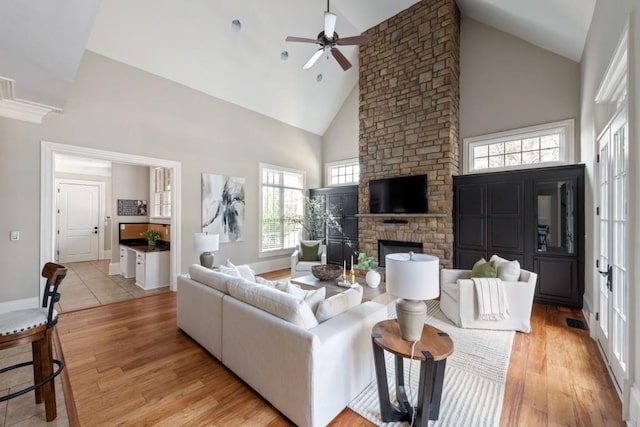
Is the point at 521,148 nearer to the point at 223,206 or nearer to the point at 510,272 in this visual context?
the point at 510,272

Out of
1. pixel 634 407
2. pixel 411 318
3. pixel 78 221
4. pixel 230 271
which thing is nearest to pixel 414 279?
pixel 411 318

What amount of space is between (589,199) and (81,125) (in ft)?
23.7

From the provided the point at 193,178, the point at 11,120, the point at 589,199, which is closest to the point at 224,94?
the point at 193,178

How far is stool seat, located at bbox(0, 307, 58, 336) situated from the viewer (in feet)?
5.49

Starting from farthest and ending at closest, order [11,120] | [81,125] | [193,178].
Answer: [193,178], [81,125], [11,120]

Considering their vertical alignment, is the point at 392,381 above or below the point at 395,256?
below

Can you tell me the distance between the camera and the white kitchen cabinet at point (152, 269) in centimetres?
500

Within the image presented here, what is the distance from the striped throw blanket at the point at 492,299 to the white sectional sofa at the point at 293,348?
5.10 ft

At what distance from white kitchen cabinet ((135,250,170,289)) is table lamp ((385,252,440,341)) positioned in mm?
4887

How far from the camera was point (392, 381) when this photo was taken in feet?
7.34

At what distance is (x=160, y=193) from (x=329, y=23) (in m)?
5.25

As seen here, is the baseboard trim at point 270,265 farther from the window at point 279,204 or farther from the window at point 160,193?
the window at point 160,193

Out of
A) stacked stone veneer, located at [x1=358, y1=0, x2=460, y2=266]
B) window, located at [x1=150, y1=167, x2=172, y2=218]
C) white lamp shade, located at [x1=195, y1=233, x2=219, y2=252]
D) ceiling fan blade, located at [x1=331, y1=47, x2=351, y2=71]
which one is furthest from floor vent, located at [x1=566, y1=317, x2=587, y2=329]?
window, located at [x1=150, y1=167, x2=172, y2=218]

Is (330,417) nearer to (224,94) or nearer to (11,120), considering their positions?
(11,120)
